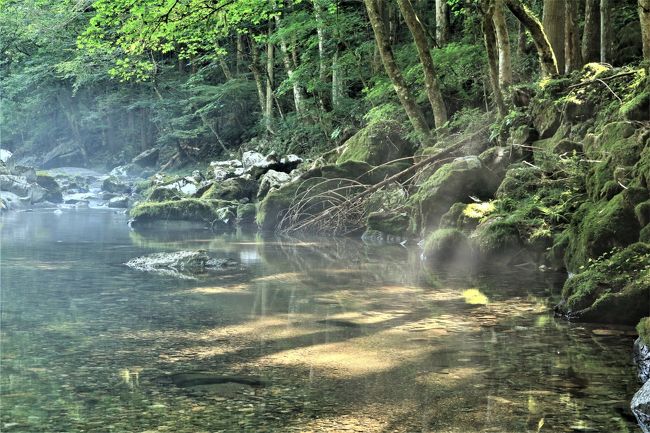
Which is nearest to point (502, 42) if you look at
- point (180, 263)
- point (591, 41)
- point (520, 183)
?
point (591, 41)

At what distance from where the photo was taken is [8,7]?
31969 millimetres

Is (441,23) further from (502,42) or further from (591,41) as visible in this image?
(502,42)

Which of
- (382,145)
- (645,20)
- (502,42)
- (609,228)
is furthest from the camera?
(382,145)

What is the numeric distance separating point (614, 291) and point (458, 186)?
641 centimetres

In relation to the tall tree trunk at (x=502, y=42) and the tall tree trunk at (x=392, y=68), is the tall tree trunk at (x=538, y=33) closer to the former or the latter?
the tall tree trunk at (x=502, y=42)

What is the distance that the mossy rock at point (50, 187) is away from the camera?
93.7ft

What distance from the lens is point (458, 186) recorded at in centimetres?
1295

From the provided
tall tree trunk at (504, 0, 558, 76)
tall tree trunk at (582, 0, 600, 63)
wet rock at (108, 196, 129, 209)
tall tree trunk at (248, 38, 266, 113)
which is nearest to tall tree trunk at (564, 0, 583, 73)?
tall tree trunk at (504, 0, 558, 76)

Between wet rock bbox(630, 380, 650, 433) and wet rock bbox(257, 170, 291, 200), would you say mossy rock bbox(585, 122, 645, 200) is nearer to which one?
wet rock bbox(630, 380, 650, 433)

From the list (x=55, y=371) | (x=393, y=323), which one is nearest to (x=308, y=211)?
(x=393, y=323)

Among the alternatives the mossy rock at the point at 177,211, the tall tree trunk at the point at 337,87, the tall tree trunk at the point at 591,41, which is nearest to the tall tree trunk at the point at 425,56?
the tall tree trunk at the point at 591,41

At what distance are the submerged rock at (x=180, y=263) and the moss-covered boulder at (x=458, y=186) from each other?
403cm

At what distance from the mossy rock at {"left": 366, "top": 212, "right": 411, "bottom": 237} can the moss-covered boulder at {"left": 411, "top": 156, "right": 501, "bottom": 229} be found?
164 centimetres

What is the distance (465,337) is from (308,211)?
11.1 meters
